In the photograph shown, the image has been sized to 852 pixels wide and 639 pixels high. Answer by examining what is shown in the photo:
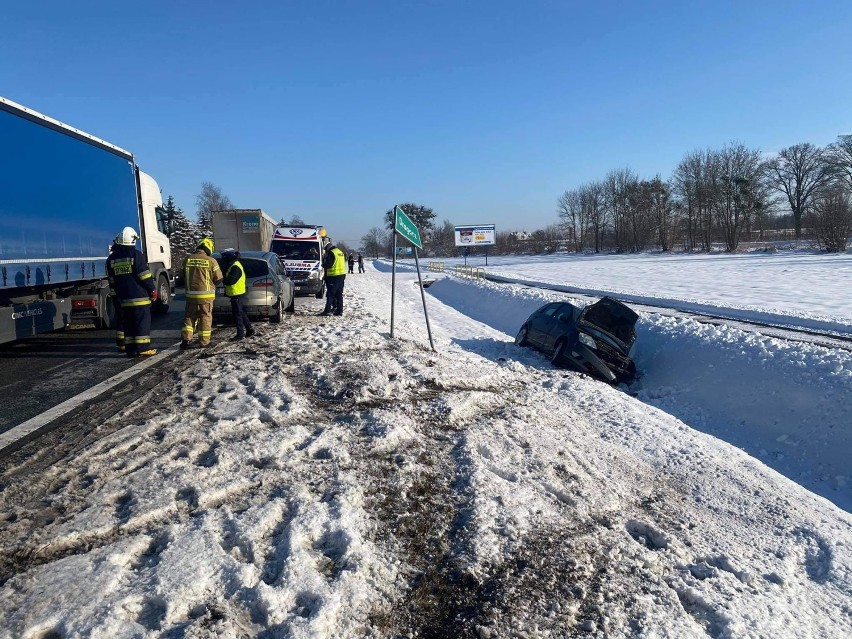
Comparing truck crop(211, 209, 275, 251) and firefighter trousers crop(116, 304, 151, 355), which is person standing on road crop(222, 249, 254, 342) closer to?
firefighter trousers crop(116, 304, 151, 355)

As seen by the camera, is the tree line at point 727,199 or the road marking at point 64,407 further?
the tree line at point 727,199

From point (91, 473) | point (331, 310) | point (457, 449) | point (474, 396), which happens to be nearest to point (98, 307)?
point (331, 310)

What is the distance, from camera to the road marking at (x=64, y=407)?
16.1 ft

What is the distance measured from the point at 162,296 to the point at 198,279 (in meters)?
5.56

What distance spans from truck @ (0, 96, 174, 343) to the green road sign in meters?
6.10

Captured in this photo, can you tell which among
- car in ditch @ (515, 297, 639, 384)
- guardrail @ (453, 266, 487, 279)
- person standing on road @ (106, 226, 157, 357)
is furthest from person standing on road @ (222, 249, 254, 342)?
guardrail @ (453, 266, 487, 279)

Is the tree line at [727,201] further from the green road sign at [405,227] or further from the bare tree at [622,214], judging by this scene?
the green road sign at [405,227]

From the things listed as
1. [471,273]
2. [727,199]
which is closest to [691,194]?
[727,199]

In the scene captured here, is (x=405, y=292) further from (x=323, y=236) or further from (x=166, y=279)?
(x=166, y=279)

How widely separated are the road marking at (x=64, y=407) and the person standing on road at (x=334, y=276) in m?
5.43

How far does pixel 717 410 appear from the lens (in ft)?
27.3

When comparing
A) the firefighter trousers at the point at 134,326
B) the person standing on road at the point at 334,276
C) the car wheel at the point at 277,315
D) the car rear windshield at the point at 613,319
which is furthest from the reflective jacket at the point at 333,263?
the car rear windshield at the point at 613,319

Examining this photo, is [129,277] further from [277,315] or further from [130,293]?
[277,315]

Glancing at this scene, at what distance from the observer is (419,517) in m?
3.77
